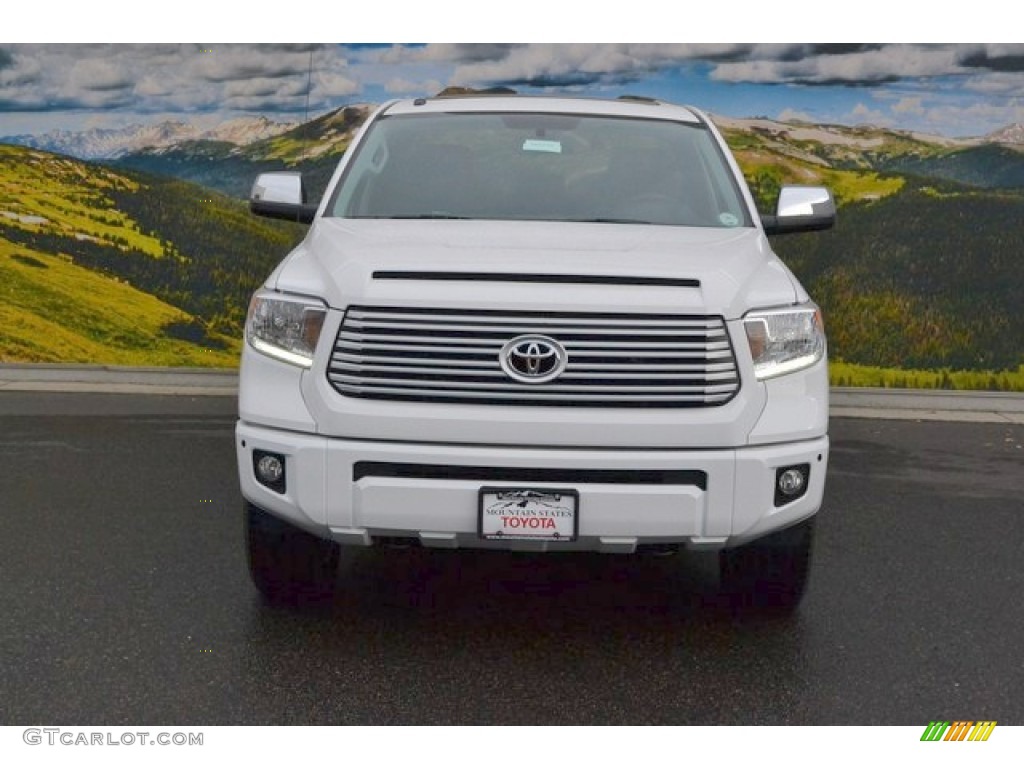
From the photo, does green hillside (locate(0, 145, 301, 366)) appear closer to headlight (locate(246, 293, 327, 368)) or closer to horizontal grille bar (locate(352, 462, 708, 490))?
headlight (locate(246, 293, 327, 368))

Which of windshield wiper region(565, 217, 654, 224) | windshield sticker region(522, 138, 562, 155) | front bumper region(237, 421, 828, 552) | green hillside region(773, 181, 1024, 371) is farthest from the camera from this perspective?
green hillside region(773, 181, 1024, 371)

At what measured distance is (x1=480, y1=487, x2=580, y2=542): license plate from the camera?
4.26 m

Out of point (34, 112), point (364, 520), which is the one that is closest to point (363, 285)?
point (364, 520)

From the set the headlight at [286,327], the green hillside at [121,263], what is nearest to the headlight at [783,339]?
the headlight at [286,327]

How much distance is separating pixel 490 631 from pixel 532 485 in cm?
83

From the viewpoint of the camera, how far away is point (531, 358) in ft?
14.1

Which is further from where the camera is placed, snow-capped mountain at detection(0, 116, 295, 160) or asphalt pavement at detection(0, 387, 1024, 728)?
snow-capped mountain at detection(0, 116, 295, 160)

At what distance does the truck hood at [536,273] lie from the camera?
4.33m

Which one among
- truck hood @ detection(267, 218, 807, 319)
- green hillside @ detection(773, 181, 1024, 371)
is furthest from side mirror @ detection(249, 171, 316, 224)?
green hillside @ detection(773, 181, 1024, 371)

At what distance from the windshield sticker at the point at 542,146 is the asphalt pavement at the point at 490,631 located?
1.77m

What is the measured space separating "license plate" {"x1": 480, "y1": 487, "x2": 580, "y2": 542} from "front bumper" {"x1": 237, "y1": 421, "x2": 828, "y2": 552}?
0.02 meters
